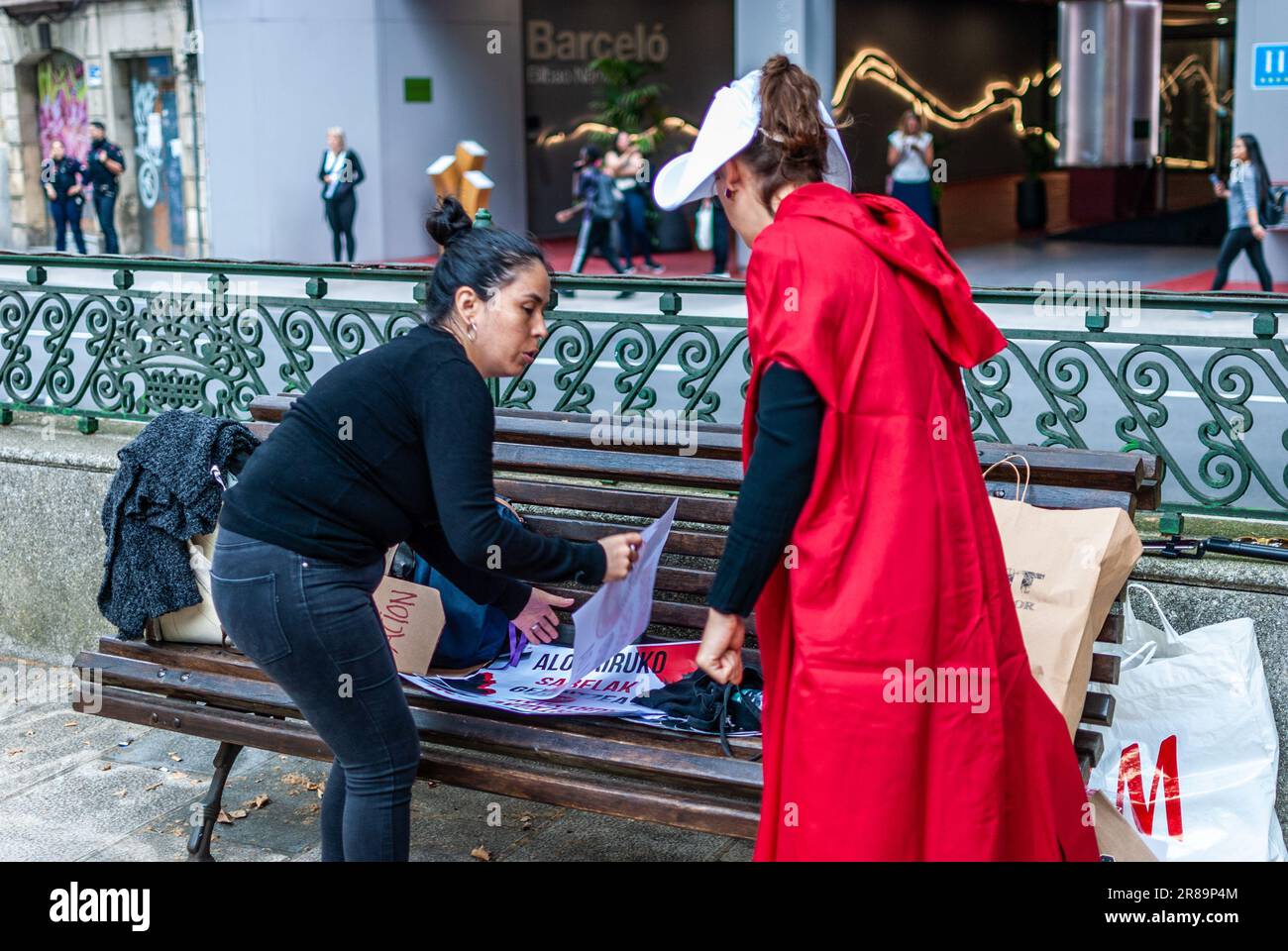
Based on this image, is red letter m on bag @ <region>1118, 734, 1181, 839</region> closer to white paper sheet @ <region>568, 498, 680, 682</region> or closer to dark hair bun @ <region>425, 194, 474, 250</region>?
white paper sheet @ <region>568, 498, 680, 682</region>

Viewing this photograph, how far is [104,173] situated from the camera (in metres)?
22.7

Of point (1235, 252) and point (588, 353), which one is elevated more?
point (1235, 252)

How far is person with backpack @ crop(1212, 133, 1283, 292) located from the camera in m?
14.8

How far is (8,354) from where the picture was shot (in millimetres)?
6699

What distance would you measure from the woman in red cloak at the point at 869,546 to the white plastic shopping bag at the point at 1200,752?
135cm

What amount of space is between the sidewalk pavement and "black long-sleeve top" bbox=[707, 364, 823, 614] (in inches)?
64.2

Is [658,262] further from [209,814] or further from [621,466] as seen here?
[209,814]

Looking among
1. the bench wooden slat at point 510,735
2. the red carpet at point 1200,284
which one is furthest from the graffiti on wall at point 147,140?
the bench wooden slat at point 510,735

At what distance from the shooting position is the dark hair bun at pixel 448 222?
3.37 m

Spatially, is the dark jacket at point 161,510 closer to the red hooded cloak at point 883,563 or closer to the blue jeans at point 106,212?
the red hooded cloak at point 883,563

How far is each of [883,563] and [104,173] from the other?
22.2 meters

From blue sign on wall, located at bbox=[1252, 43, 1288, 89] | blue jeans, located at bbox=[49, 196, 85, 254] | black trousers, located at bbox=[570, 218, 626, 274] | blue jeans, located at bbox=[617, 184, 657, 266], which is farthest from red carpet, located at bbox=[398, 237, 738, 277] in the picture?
blue sign on wall, located at bbox=[1252, 43, 1288, 89]

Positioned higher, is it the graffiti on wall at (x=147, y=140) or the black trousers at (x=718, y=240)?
the graffiti on wall at (x=147, y=140)

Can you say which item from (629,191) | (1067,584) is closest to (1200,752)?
(1067,584)
